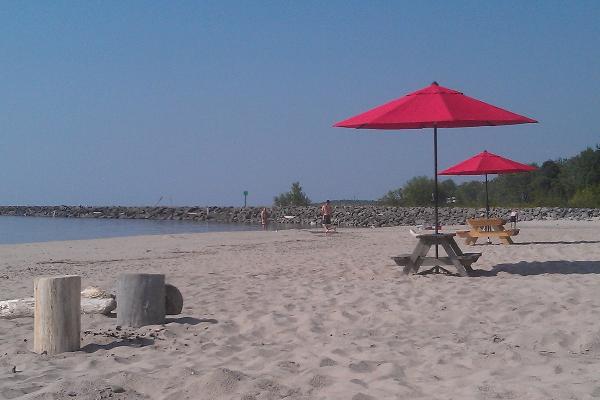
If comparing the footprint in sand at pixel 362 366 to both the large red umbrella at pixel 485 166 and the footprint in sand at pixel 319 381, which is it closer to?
the footprint in sand at pixel 319 381

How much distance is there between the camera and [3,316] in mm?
6383

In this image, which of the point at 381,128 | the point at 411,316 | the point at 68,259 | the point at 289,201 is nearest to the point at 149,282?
the point at 411,316

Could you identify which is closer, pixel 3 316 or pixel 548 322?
pixel 548 322

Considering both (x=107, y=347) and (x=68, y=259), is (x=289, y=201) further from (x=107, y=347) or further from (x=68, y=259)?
(x=107, y=347)

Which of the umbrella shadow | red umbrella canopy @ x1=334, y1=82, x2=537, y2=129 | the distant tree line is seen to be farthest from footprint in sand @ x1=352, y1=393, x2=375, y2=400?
the distant tree line

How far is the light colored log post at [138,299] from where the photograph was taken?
5.88 meters

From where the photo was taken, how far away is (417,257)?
9.04 m

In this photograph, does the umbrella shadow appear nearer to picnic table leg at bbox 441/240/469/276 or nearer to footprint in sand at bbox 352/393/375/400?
picnic table leg at bbox 441/240/469/276

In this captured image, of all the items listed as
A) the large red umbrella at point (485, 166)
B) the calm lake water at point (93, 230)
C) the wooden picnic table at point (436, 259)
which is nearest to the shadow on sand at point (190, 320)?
the wooden picnic table at point (436, 259)

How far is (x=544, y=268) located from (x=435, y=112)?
119 inches

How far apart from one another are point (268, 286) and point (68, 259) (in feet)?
24.2

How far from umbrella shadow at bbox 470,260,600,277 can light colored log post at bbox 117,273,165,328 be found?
4.82 metres

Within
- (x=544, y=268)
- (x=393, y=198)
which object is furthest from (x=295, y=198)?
(x=544, y=268)

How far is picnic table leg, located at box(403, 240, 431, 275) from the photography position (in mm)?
9022
